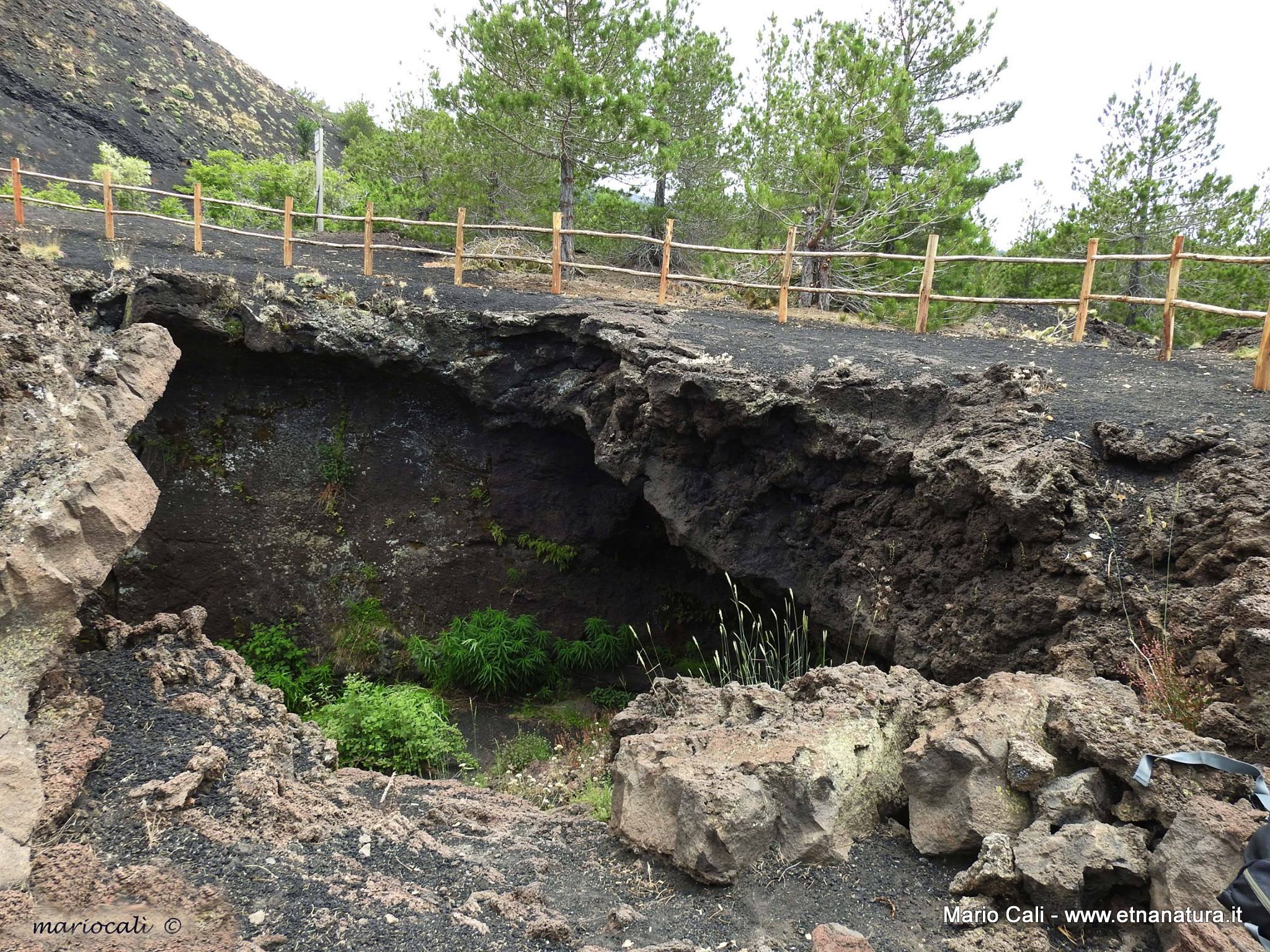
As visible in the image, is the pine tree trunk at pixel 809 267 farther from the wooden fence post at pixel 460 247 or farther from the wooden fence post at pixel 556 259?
the wooden fence post at pixel 460 247

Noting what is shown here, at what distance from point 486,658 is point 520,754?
200 cm

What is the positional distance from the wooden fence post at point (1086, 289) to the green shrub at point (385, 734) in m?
8.53

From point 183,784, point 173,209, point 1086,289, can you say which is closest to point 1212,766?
point 183,784

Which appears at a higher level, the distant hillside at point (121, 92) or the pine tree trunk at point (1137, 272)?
the distant hillside at point (121, 92)

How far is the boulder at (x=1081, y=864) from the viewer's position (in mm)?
3322

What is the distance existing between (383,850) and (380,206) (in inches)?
673

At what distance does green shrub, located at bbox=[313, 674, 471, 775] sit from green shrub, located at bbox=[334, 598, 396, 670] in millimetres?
2420

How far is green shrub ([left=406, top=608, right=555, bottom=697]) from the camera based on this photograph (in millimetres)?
9891

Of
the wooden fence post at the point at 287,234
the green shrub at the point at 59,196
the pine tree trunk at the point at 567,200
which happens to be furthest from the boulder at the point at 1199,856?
the green shrub at the point at 59,196

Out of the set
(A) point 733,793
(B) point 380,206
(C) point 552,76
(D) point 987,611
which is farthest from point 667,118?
(A) point 733,793

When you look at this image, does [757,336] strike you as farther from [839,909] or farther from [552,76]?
[839,909]

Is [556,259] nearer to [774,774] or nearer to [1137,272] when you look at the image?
[774,774]

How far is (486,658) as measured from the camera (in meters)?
9.93

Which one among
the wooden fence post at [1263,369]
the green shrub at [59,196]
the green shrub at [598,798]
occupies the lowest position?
the green shrub at [598,798]
